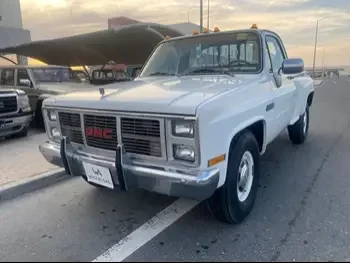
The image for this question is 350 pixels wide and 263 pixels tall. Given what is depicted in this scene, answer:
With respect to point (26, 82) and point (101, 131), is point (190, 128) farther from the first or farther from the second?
point (26, 82)

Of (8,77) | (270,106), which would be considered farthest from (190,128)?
(8,77)

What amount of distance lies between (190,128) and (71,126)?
139 cm

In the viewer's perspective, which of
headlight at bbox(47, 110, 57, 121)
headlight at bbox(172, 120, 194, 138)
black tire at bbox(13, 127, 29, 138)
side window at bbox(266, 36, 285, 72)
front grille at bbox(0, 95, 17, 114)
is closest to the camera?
headlight at bbox(172, 120, 194, 138)

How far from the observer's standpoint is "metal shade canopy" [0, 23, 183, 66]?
33.6 ft

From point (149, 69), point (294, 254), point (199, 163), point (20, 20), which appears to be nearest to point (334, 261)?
point (294, 254)

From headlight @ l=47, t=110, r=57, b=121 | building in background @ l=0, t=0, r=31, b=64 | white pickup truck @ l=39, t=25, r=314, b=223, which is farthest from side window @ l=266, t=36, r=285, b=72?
building in background @ l=0, t=0, r=31, b=64

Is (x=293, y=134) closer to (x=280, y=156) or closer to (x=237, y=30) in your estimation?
(x=280, y=156)

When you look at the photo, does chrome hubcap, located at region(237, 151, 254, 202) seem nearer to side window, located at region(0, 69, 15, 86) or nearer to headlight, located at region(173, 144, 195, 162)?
headlight, located at region(173, 144, 195, 162)

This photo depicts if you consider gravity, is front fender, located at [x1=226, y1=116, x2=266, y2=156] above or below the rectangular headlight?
above

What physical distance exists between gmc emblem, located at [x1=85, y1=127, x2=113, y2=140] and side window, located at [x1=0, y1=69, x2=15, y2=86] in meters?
6.41

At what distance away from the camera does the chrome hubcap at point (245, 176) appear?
3309mm

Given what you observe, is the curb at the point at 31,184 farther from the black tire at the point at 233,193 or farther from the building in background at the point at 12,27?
the building in background at the point at 12,27

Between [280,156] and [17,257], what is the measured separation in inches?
166

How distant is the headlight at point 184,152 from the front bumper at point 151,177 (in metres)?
0.12
